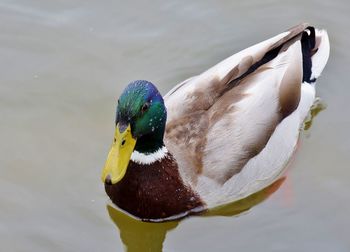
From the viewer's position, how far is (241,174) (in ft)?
22.3

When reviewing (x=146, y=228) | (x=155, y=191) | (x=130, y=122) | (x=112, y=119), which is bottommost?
(x=146, y=228)

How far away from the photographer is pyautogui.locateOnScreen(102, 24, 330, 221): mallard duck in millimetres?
6582

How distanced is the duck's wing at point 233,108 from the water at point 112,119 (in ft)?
1.50

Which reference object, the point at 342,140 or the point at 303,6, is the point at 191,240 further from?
the point at 303,6

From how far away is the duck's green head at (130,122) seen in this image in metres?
6.10

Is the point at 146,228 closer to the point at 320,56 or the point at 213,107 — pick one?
the point at 213,107

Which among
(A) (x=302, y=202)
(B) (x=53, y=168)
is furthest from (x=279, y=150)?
(B) (x=53, y=168)

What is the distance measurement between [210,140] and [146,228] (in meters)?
0.80

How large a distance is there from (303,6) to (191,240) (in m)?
3.04

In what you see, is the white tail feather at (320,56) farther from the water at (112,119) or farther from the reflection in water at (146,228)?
the reflection in water at (146,228)

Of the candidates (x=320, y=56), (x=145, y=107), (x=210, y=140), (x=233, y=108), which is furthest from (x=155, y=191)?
(x=320, y=56)

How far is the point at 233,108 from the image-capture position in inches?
268

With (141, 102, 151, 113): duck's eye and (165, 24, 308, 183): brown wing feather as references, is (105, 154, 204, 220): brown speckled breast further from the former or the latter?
(141, 102, 151, 113): duck's eye

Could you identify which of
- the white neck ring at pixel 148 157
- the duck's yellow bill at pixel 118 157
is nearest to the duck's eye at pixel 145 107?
the duck's yellow bill at pixel 118 157
